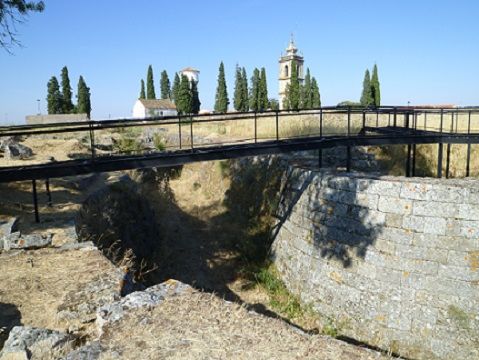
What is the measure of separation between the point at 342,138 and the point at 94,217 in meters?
6.29

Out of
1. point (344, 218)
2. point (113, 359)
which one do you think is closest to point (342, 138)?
point (344, 218)

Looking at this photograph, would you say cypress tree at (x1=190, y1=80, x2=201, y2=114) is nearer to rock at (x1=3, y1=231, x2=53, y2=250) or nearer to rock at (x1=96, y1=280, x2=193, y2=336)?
rock at (x1=3, y1=231, x2=53, y2=250)

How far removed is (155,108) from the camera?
2315 inches

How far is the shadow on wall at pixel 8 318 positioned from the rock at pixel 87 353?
1.35 metres

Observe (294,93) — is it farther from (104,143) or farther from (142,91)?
(142,91)

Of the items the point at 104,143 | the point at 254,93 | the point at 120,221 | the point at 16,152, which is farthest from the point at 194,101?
the point at 120,221

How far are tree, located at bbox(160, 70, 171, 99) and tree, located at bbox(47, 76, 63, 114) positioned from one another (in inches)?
1110

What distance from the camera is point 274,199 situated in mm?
11609

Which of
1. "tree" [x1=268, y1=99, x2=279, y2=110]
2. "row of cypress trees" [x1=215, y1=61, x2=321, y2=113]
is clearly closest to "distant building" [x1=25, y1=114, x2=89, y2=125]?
"row of cypress trees" [x1=215, y1=61, x2=321, y2=113]

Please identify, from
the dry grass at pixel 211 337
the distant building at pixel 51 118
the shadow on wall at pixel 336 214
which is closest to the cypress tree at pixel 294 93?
the distant building at pixel 51 118

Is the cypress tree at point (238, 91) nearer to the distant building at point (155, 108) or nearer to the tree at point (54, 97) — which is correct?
the distant building at point (155, 108)

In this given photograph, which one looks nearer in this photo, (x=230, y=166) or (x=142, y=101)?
(x=230, y=166)

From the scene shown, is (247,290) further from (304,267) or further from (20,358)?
(20,358)

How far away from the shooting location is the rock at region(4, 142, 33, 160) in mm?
12654
